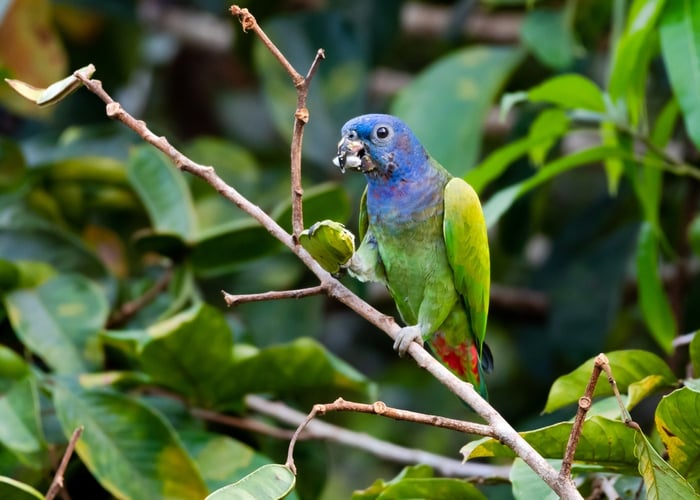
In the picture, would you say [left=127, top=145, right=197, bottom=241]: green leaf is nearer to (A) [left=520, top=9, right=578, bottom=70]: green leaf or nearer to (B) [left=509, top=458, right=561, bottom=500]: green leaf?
(A) [left=520, top=9, right=578, bottom=70]: green leaf

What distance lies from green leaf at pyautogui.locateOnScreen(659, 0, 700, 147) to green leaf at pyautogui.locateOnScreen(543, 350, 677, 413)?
1.35 ft

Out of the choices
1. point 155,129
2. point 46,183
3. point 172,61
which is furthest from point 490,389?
point 172,61

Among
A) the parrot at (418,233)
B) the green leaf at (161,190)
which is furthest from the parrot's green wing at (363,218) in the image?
the green leaf at (161,190)

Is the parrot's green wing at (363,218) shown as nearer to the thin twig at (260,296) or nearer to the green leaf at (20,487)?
the thin twig at (260,296)

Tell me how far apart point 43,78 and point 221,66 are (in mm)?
1398

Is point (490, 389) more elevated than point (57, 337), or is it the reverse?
point (57, 337)

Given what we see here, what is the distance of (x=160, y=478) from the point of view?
1.59 meters

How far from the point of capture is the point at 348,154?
5.12 ft

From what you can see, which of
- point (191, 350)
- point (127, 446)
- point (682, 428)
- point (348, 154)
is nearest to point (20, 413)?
point (127, 446)

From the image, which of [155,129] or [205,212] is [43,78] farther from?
[205,212]

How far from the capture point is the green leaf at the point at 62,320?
1.86 m

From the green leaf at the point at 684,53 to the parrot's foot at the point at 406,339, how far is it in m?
0.56

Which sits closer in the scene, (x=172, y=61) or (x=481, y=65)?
(x=481, y=65)

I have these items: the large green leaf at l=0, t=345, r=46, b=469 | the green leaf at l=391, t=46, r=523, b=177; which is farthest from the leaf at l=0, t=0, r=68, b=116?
the large green leaf at l=0, t=345, r=46, b=469
